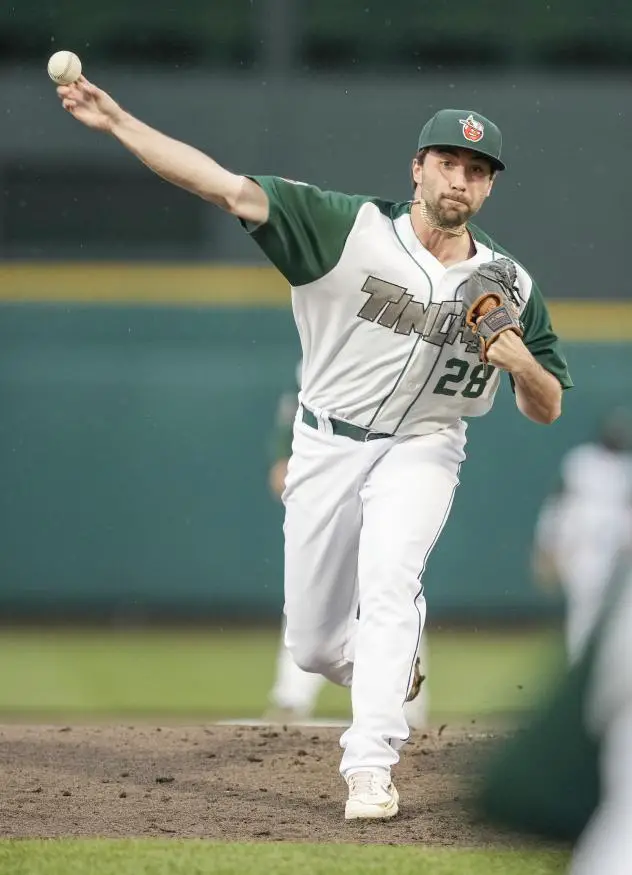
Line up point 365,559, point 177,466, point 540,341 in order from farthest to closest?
point 177,466, point 540,341, point 365,559

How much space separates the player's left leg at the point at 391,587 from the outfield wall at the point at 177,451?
221 inches

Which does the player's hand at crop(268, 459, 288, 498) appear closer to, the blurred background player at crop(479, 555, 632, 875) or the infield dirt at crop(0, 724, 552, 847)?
the infield dirt at crop(0, 724, 552, 847)

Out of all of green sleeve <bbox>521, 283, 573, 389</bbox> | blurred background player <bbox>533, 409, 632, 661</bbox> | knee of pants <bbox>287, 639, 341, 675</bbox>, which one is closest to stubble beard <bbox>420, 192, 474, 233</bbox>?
green sleeve <bbox>521, 283, 573, 389</bbox>

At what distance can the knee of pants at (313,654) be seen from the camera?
13.0 ft

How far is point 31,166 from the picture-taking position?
1048 cm

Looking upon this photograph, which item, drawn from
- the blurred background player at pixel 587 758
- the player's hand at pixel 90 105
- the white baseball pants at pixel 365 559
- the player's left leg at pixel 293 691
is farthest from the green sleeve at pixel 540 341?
the blurred background player at pixel 587 758

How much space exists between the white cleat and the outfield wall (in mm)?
5797

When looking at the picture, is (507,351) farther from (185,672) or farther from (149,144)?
(185,672)

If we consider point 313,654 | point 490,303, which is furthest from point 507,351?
point 313,654

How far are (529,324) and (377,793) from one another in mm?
1236

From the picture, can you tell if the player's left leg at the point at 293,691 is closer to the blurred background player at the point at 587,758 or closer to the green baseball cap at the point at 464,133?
the green baseball cap at the point at 464,133

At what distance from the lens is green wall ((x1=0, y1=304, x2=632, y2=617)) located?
938cm

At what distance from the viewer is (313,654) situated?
157 inches

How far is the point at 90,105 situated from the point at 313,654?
5.11 ft
